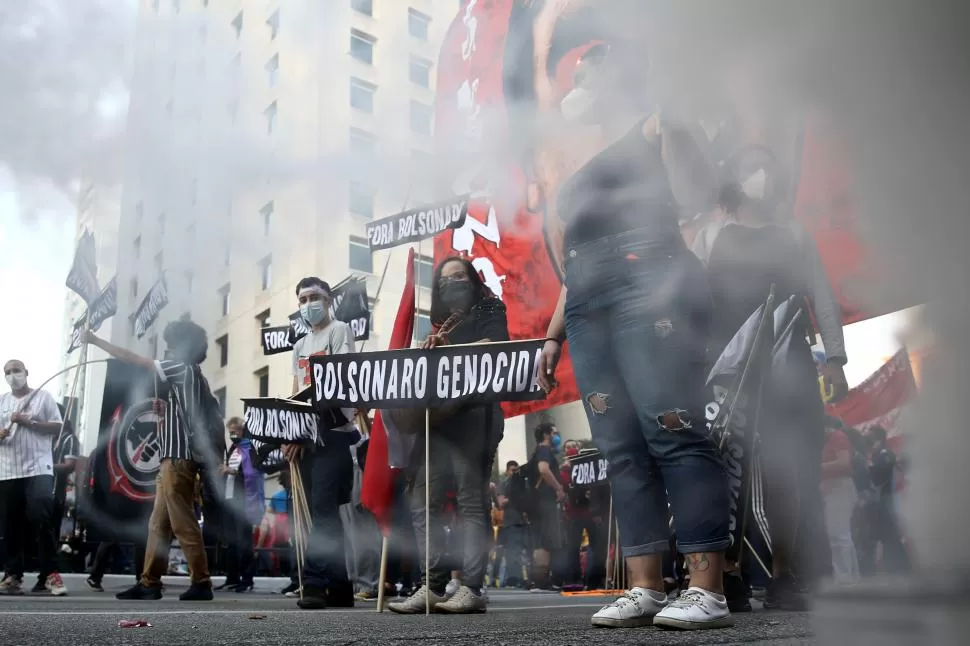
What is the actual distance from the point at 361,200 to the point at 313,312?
868mm

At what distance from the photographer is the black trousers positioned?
20.9ft

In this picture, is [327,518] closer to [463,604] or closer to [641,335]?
[463,604]

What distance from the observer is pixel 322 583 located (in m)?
4.30

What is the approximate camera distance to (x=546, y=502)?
9.20 m

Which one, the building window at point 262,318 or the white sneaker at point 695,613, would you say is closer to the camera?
the white sneaker at point 695,613

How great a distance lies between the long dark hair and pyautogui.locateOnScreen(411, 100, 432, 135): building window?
80 centimetres

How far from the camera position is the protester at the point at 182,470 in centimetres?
526

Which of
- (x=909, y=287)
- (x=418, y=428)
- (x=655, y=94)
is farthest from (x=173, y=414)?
(x=909, y=287)

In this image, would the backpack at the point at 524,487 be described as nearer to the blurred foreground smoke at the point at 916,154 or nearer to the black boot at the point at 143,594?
Answer: the black boot at the point at 143,594

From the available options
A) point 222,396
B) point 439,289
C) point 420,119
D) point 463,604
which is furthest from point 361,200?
point 222,396

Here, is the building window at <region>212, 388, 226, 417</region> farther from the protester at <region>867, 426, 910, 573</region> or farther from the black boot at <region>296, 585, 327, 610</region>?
the protester at <region>867, 426, 910, 573</region>

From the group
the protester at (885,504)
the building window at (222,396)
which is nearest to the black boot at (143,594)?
the building window at (222,396)

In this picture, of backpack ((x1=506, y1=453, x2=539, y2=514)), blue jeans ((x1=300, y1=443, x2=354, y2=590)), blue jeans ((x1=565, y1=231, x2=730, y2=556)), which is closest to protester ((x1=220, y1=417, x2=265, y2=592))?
backpack ((x1=506, y1=453, x2=539, y2=514))

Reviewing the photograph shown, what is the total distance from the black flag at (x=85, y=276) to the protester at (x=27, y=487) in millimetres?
2667
